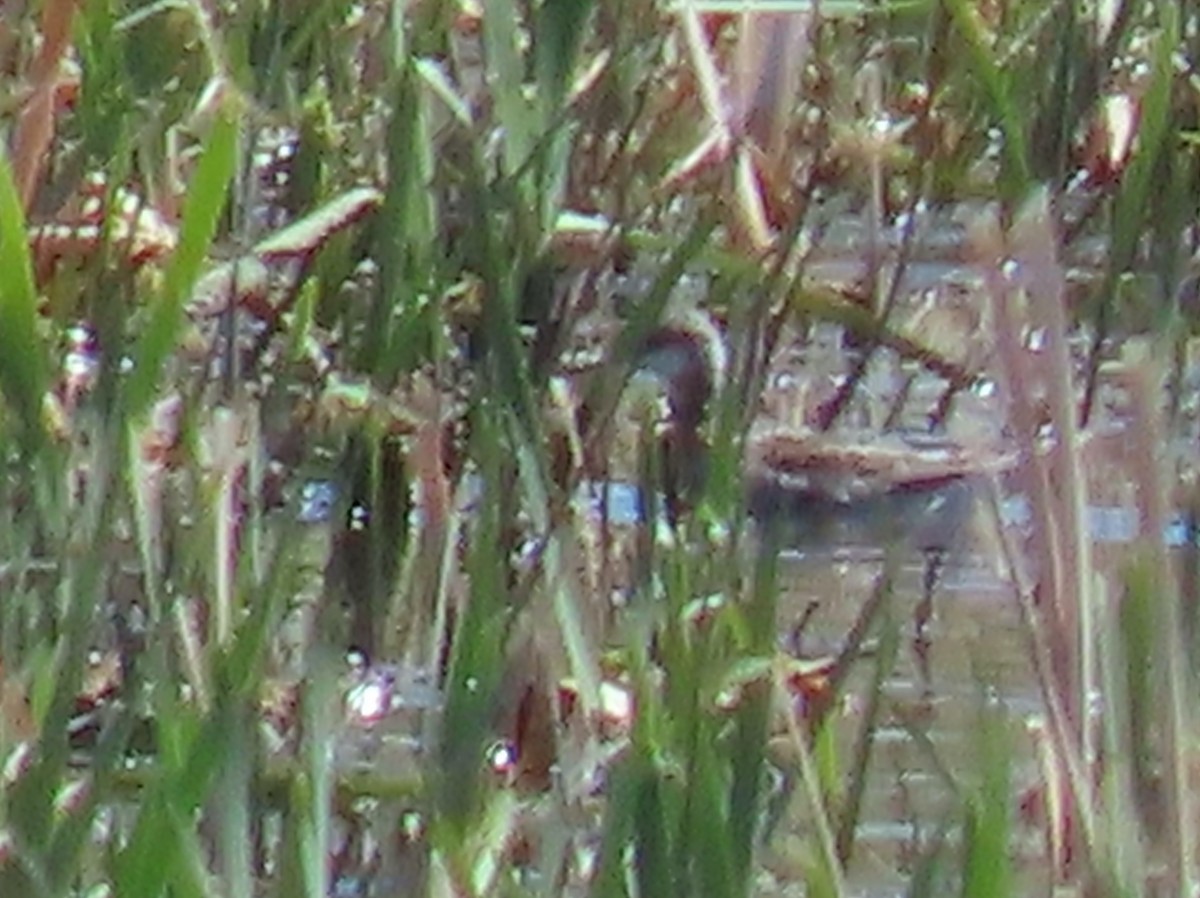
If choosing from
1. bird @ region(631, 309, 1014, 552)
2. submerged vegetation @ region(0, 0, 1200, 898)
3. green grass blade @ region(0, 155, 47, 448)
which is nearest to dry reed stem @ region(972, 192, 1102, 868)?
submerged vegetation @ region(0, 0, 1200, 898)

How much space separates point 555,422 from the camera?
848mm

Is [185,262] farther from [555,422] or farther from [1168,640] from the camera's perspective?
[1168,640]

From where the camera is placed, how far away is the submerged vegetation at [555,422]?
63cm

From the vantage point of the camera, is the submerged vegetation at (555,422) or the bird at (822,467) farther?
the bird at (822,467)

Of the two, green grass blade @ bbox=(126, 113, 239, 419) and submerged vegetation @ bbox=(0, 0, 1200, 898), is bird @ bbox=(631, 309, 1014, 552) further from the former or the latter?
green grass blade @ bbox=(126, 113, 239, 419)

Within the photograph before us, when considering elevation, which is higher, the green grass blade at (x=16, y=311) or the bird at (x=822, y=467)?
the green grass blade at (x=16, y=311)

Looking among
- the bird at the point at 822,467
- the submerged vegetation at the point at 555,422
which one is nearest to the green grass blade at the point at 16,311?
the submerged vegetation at the point at 555,422

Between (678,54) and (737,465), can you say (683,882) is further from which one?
(678,54)

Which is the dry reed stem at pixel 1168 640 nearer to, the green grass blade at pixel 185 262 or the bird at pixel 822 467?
the bird at pixel 822 467

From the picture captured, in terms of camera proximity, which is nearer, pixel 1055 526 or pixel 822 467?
pixel 1055 526

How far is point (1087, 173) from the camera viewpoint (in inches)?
42.8

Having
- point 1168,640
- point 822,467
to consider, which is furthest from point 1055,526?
point 822,467

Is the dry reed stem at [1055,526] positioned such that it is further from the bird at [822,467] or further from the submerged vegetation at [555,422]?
the bird at [822,467]

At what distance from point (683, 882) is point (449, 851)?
0.19ft
